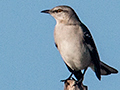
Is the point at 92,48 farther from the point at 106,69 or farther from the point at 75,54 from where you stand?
the point at 106,69

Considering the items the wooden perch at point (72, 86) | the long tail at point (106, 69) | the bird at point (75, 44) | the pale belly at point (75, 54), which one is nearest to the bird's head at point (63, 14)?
the bird at point (75, 44)

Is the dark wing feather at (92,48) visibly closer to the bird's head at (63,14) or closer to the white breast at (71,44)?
the white breast at (71,44)

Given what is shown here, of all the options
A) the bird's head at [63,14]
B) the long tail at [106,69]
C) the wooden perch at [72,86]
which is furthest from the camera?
the long tail at [106,69]

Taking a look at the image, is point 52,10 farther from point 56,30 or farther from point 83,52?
point 83,52

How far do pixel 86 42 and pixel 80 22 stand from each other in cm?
72

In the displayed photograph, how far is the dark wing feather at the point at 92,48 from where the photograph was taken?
9039 millimetres

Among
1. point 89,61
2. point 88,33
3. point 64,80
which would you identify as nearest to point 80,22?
point 88,33

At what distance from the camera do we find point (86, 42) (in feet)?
29.6

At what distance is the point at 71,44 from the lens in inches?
345

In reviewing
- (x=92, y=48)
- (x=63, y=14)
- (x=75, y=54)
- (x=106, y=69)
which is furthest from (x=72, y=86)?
(x=63, y=14)

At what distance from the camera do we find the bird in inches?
348

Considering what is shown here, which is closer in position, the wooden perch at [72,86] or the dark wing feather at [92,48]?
the wooden perch at [72,86]

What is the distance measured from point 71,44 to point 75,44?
0.10 metres

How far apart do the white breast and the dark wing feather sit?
0.45 feet
